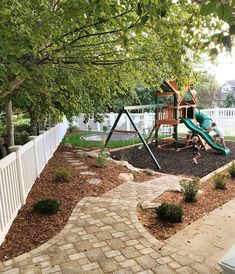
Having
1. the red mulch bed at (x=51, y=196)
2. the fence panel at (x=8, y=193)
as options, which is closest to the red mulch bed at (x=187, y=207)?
the red mulch bed at (x=51, y=196)

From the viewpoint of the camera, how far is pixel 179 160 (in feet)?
30.2

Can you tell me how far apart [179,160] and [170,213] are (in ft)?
18.1

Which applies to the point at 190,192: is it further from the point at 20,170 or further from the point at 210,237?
the point at 20,170

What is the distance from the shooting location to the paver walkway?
2766 mm


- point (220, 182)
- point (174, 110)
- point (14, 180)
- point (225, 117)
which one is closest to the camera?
point (14, 180)

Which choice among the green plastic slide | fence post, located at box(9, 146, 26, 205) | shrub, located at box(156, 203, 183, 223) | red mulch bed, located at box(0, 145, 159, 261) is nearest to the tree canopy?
fence post, located at box(9, 146, 26, 205)

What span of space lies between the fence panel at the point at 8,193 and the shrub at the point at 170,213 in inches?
88.6

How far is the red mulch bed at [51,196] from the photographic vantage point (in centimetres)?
336

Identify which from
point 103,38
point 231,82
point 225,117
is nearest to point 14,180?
point 103,38

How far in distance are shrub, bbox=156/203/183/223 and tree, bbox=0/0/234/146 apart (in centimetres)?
214

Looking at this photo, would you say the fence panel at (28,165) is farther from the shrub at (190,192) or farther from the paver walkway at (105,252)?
the shrub at (190,192)

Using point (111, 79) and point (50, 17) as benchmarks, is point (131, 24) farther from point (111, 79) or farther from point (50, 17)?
point (111, 79)

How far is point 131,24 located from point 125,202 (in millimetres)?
3013

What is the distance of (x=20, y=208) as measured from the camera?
435cm
